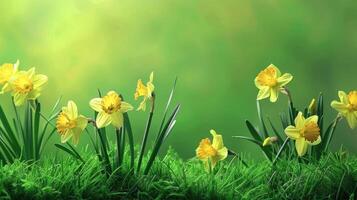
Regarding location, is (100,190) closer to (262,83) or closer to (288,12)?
(262,83)

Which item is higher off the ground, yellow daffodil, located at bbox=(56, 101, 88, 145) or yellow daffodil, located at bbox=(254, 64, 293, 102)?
yellow daffodil, located at bbox=(254, 64, 293, 102)

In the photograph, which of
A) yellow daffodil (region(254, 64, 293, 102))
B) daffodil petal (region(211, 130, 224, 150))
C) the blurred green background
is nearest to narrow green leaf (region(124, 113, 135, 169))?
daffodil petal (region(211, 130, 224, 150))

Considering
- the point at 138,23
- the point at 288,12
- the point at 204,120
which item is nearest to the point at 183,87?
the point at 204,120

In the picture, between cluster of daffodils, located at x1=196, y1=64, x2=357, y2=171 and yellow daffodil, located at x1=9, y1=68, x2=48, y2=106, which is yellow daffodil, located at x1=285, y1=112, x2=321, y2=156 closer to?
cluster of daffodils, located at x1=196, y1=64, x2=357, y2=171

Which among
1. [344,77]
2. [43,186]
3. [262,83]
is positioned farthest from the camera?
[344,77]

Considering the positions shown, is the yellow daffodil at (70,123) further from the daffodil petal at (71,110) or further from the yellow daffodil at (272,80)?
the yellow daffodil at (272,80)

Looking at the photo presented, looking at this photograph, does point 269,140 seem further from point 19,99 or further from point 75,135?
point 19,99
